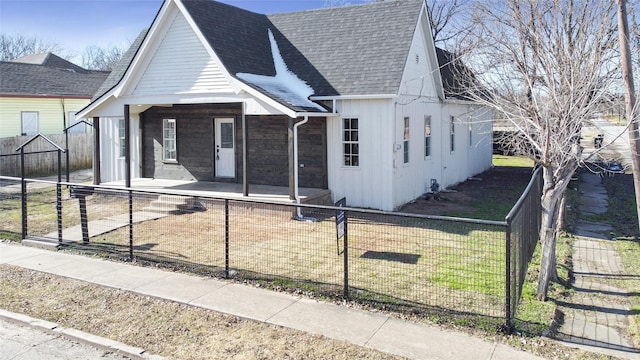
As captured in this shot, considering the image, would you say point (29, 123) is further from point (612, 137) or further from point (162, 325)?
point (612, 137)

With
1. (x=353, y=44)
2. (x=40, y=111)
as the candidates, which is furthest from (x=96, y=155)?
(x=40, y=111)

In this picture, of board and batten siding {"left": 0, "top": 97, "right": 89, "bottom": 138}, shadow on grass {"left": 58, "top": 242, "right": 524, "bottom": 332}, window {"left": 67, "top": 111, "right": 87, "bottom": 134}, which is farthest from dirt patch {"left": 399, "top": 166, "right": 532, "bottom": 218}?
board and batten siding {"left": 0, "top": 97, "right": 89, "bottom": 138}

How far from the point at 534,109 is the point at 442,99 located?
10.4 meters

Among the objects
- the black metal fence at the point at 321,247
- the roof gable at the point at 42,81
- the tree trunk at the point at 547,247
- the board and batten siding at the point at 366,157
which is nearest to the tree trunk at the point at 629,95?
the tree trunk at the point at 547,247

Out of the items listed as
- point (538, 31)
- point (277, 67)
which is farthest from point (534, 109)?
point (277, 67)

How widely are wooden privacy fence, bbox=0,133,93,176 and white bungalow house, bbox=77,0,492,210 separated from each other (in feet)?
23.2

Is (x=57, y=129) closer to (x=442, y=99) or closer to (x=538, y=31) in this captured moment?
(x=442, y=99)

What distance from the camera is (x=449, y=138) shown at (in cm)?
2036

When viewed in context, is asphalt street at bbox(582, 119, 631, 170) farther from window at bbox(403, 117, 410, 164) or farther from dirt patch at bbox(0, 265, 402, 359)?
window at bbox(403, 117, 410, 164)

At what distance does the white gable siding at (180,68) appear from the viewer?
14711 mm

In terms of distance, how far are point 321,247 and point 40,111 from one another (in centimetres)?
2464

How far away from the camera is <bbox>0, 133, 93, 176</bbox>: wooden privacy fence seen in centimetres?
2308

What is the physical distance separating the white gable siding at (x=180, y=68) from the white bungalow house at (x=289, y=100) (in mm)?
32

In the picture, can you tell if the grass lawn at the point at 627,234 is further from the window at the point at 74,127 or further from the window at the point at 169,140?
the window at the point at 74,127
